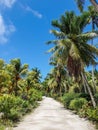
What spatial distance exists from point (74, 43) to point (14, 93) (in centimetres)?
1457

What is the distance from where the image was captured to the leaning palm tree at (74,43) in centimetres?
2753

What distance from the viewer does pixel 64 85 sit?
205ft

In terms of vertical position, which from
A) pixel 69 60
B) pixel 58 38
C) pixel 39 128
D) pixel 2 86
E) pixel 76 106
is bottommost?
pixel 39 128

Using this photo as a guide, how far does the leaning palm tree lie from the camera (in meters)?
Result: 27.5

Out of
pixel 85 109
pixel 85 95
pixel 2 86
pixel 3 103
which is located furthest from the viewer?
pixel 85 95

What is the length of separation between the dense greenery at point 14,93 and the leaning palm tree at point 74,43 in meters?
6.16

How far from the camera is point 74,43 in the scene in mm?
28062

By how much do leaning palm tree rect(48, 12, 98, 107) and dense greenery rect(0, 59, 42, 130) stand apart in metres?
6.16

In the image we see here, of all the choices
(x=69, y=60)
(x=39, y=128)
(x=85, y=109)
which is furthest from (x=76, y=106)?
(x=39, y=128)

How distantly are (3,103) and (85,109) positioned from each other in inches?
303

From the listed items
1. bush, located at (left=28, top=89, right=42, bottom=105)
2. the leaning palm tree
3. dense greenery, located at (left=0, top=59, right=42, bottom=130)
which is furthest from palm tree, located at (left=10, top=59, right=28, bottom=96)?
the leaning palm tree

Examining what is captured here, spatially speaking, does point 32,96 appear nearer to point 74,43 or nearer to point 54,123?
point 74,43

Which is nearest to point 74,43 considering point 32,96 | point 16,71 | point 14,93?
point 16,71

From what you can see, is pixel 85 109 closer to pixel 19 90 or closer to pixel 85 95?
pixel 85 95
